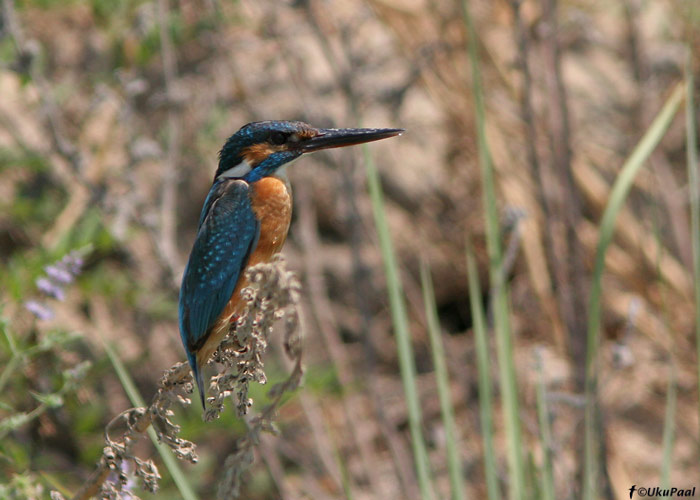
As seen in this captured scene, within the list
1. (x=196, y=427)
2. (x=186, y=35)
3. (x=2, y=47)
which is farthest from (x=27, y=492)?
(x=186, y=35)

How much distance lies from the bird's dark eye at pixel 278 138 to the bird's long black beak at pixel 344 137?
0.05m

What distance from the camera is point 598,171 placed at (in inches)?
162

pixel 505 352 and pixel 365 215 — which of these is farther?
pixel 365 215

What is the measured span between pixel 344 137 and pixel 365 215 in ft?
6.61

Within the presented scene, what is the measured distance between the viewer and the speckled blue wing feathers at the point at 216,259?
5.79 feet

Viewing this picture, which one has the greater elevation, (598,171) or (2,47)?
(2,47)

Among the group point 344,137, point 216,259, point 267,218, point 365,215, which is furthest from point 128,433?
point 365,215

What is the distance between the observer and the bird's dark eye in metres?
1.94

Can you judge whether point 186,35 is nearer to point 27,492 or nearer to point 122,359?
point 122,359

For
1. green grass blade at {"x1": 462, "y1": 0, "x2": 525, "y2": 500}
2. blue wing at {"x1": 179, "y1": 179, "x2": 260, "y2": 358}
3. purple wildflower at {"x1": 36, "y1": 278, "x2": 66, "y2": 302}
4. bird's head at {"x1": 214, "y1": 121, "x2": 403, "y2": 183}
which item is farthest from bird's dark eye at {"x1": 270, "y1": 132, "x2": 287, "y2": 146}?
purple wildflower at {"x1": 36, "y1": 278, "x2": 66, "y2": 302}

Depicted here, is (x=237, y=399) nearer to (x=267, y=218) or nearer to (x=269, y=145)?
(x=267, y=218)

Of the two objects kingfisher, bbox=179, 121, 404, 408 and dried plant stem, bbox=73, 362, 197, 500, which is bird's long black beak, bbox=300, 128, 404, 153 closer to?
kingfisher, bbox=179, 121, 404, 408

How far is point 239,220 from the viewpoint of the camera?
1.86 metres

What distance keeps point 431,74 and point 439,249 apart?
91cm
